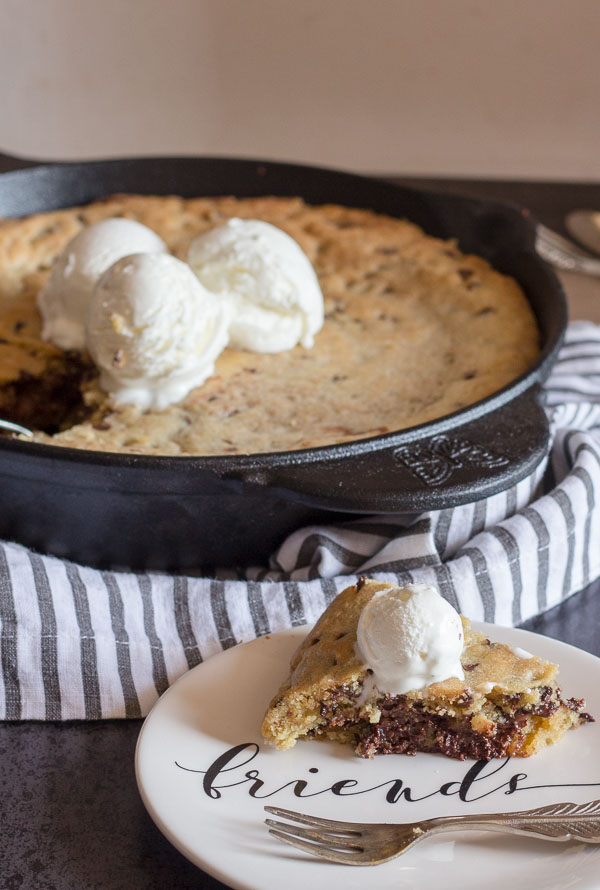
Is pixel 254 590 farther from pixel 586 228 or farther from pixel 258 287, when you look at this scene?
pixel 586 228

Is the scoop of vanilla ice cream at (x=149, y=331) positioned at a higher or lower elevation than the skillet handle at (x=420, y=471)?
lower

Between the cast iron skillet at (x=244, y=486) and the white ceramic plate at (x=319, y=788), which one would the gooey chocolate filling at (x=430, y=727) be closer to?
the white ceramic plate at (x=319, y=788)

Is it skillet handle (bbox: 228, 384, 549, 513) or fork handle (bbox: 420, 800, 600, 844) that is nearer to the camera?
fork handle (bbox: 420, 800, 600, 844)

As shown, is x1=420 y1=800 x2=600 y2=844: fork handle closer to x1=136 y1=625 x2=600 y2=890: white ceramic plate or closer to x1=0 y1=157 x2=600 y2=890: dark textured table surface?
x1=136 y1=625 x2=600 y2=890: white ceramic plate

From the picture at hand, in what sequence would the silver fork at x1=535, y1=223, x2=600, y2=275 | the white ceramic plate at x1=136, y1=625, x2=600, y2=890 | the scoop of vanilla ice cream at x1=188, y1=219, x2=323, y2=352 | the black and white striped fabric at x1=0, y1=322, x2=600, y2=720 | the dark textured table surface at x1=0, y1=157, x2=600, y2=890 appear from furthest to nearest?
the silver fork at x1=535, y1=223, x2=600, y2=275 → the scoop of vanilla ice cream at x1=188, y1=219, x2=323, y2=352 → the black and white striped fabric at x1=0, y1=322, x2=600, y2=720 → the dark textured table surface at x1=0, y1=157, x2=600, y2=890 → the white ceramic plate at x1=136, y1=625, x2=600, y2=890

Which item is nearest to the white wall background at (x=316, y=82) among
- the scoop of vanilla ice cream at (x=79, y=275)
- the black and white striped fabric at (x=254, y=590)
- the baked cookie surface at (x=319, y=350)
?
the baked cookie surface at (x=319, y=350)

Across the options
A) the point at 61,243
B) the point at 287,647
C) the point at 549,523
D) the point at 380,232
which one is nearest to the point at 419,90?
the point at 380,232

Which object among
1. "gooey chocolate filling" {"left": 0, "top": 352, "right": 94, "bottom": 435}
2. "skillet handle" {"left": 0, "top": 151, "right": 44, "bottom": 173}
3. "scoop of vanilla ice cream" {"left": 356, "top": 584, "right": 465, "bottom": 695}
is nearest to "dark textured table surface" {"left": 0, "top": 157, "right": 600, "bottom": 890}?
"scoop of vanilla ice cream" {"left": 356, "top": 584, "right": 465, "bottom": 695}
